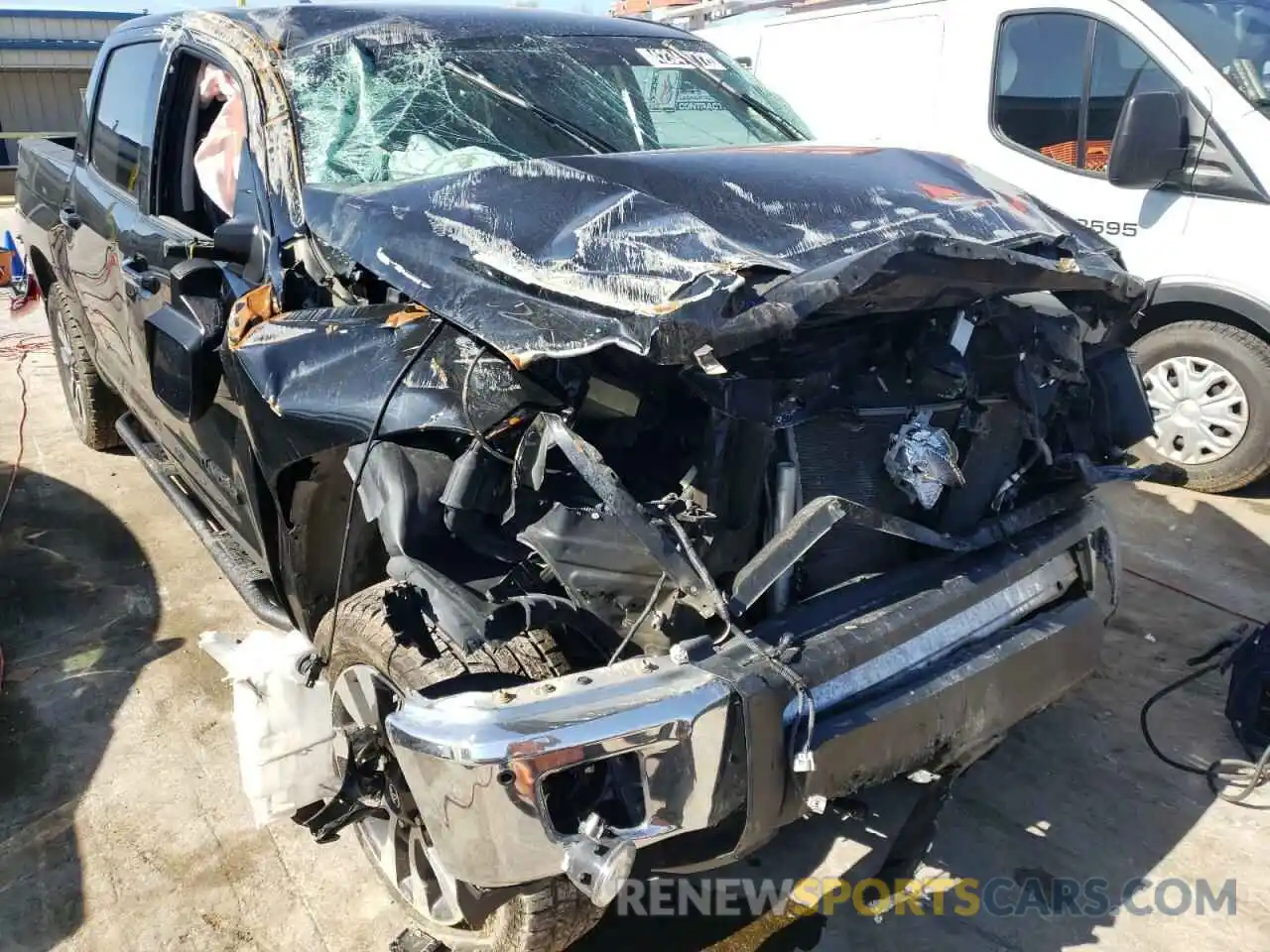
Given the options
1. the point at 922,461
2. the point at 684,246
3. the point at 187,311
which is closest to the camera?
the point at 684,246

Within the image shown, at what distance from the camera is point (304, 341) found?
2.18 m

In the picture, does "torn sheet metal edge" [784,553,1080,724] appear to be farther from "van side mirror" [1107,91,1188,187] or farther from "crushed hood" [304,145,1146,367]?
"van side mirror" [1107,91,1188,187]

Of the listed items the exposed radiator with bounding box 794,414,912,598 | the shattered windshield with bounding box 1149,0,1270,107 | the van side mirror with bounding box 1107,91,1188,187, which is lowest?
the exposed radiator with bounding box 794,414,912,598

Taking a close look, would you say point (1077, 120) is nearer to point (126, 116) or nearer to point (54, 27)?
point (126, 116)

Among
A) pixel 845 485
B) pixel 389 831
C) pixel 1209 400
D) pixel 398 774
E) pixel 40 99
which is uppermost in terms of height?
pixel 40 99

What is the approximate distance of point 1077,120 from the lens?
4.84 metres

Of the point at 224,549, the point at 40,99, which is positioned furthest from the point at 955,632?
the point at 40,99

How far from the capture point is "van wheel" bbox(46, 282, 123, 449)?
4629 mm

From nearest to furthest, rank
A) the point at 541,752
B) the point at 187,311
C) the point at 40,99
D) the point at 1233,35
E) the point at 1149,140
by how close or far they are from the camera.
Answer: the point at 541,752, the point at 187,311, the point at 1149,140, the point at 1233,35, the point at 40,99

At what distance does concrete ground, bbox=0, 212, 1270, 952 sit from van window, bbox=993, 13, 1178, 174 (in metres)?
2.23

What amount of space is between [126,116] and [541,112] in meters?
1.85

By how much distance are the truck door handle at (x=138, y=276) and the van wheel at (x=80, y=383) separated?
1.43 meters

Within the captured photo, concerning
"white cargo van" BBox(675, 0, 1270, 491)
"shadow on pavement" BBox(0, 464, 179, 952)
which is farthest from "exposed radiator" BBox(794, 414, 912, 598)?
"white cargo van" BBox(675, 0, 1270, 491)

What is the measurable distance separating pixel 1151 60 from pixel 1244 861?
144 inches
